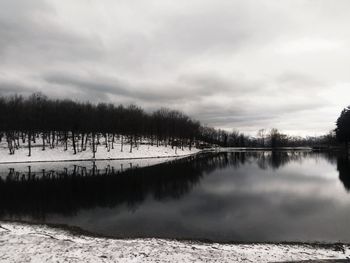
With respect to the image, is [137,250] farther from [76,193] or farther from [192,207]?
[76,193]

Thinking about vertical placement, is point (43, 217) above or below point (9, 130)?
below

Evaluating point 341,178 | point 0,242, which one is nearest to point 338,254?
point 0,242

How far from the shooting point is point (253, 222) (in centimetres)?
1955

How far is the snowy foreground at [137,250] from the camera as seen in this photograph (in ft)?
39.0

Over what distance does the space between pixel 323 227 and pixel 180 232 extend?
350 inches

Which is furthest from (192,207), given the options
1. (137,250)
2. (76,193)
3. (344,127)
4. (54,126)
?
(344,127)

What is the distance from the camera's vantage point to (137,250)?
12969mm

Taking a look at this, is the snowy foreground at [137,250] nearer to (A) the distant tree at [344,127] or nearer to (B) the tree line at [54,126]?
(B) the tree line at [54,126]

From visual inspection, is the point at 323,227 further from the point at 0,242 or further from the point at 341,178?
the point at 341,178

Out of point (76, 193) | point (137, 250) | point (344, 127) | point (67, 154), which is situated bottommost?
point (76, 193)

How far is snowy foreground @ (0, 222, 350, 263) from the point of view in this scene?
11.9 metres

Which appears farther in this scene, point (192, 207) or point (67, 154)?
point (67, 154)

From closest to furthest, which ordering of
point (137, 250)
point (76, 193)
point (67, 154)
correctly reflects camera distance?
point (137, 250) → point (76, 193) → point (67, 154)

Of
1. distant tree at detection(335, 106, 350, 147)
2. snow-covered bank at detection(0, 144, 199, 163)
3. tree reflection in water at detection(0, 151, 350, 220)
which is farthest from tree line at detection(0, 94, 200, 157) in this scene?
distant tree at detection(335, 106, 350, 147)
